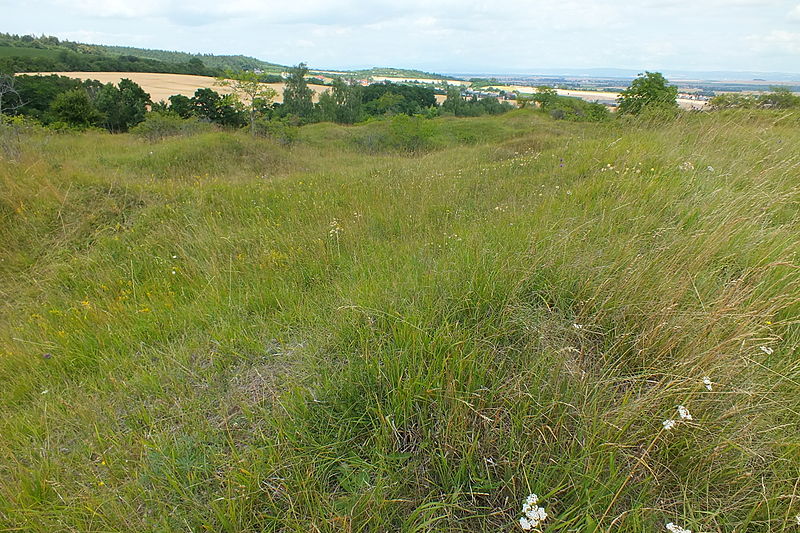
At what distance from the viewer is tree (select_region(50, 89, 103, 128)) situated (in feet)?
92.0

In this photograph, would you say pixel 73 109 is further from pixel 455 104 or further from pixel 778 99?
pixel 455 104

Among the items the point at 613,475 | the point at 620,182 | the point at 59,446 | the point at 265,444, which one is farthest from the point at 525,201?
the point at 59,446

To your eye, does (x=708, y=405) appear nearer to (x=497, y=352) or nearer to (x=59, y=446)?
(x=497, y=352)

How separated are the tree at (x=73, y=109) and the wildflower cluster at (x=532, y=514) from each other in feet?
123

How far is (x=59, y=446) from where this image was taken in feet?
6.10

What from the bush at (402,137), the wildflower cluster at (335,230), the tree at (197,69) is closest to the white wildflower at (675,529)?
the wildflower cluster at (335,230)

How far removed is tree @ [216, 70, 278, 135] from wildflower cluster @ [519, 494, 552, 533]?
1973 centimetres

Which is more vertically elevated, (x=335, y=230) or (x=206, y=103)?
(x=206, y=103)

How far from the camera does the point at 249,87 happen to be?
58.0 feet

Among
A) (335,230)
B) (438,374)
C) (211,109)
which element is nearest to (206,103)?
(211,109)

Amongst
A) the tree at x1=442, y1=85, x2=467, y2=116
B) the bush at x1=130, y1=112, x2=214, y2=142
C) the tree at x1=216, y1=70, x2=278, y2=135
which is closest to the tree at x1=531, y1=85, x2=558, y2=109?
the tree at x1=442, y1=85, x2=467, y2=116

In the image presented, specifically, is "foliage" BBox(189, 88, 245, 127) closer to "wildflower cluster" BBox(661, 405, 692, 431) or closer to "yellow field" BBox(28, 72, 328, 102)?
"yellow field" BBox(28, 72, 328, 102)

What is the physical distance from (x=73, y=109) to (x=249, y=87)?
21.5m

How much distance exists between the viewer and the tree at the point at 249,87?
17094mm
